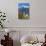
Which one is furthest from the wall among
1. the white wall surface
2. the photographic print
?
the photographic print

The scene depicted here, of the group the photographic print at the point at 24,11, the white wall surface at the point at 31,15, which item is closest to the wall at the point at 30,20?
the white wall surface at the point at 31,15

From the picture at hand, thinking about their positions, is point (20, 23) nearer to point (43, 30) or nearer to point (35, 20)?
point (35, 20)

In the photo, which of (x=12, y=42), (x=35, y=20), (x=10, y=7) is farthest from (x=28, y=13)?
(x=12, y=42)

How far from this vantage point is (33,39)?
4.19 metres

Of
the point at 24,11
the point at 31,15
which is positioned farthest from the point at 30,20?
the point at 24,11

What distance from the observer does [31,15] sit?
441cm

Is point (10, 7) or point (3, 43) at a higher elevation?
point (10, 7)

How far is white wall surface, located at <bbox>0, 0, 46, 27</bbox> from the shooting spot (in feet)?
14.4

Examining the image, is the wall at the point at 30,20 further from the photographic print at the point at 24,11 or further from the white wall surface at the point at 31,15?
the photographic print at the point at 24,11

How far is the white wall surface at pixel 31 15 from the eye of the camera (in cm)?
440

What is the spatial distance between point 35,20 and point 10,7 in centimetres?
86

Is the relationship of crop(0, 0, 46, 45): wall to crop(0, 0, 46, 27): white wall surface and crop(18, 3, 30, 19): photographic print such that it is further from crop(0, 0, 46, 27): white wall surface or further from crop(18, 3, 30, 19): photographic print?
crop(18, 3, 30, 19): photographic print

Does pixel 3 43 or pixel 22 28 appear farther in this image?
pixel 22 28

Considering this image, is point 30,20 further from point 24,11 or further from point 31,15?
point 24,11
